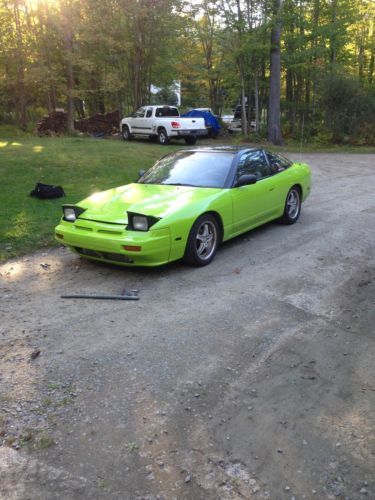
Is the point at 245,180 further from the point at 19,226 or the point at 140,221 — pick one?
the point at 19,226

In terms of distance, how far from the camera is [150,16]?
81.9 ft

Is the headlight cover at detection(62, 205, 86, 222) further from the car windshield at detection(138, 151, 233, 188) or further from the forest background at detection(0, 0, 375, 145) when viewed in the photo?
the forest background at detection(0, 0, 375, 145)

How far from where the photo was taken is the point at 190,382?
A: 11.4ft

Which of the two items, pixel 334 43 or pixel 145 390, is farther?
pixel 334 43

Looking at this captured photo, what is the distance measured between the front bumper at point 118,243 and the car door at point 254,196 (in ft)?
4.82

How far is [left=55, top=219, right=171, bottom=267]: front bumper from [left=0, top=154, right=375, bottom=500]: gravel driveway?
0.23 m

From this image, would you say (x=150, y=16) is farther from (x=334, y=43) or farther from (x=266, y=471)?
(x=266, y=471)

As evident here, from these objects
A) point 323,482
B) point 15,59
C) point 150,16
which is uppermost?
point 150,16

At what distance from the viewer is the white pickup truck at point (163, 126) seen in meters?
21.1

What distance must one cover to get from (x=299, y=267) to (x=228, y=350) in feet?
7.79

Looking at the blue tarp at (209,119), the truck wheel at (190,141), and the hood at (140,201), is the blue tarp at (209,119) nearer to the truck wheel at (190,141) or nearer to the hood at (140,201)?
the truck wheel at (190,141)

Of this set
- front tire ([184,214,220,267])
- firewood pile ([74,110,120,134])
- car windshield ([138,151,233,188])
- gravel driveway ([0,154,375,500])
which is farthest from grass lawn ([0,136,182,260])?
firewood pile ([74,110,120,134])

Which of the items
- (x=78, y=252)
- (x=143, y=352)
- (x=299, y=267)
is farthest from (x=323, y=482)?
(x=78, y=252)

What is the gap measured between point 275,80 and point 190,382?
2081 cm
